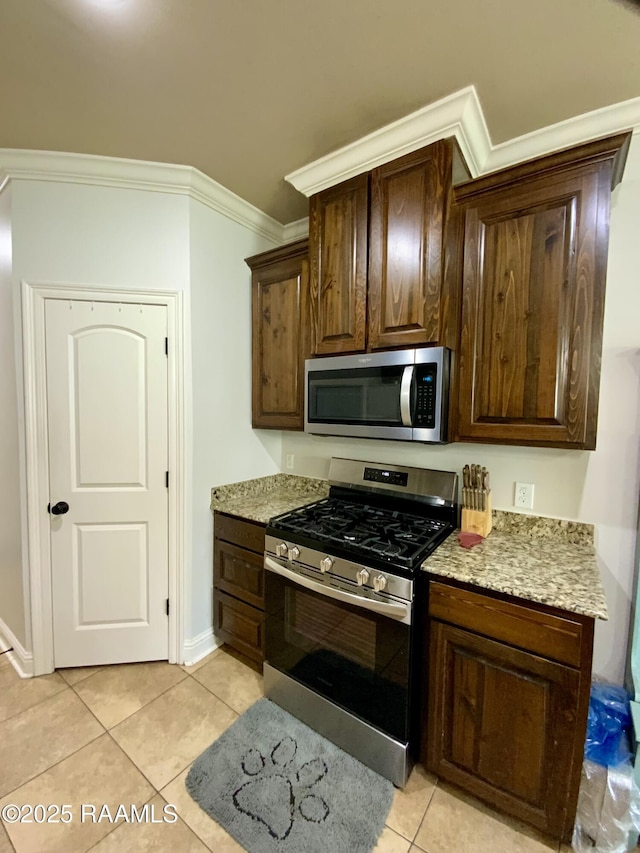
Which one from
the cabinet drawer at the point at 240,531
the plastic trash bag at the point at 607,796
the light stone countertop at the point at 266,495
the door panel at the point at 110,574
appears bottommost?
the plastic trash bag at the point at 607,796

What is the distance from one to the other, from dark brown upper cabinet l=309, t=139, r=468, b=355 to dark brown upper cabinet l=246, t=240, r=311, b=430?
0.73ft

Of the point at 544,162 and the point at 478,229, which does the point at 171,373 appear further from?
the point at 544,162

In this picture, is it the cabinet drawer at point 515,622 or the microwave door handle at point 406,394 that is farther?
the microwave door handle at point 406,394

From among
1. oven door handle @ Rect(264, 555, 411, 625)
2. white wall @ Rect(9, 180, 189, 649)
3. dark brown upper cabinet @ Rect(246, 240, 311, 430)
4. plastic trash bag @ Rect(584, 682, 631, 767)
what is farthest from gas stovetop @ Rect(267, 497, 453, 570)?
white wall @ Rect(9, 180, 189, 649)

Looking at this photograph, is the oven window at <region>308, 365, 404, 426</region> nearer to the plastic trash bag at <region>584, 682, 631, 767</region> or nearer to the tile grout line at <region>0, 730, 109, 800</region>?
the plastic trash bag at <region>584, 682, 631, 767</region>

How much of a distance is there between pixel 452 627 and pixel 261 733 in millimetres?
1086

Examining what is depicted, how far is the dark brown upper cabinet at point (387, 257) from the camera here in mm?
1575

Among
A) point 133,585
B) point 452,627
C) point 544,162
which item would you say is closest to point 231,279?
point 544,162

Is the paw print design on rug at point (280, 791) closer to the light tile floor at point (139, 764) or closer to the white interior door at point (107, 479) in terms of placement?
the light tile floor at point (139, 764)

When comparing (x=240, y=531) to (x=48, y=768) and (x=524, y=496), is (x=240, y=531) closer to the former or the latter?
(x=48, y=768)

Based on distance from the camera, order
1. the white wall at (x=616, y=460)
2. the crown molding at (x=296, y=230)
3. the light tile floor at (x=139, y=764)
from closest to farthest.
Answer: the light tile floor at (x=139, y=764), the white wall at (x=616, y=460), the crown molding at (x=296, y=230)

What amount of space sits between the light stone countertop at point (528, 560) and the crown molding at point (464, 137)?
5.34ft

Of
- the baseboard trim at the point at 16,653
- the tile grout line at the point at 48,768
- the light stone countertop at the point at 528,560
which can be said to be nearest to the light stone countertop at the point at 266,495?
the light stone countertop at the point at 528,560

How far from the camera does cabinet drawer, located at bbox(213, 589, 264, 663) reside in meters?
2.02
